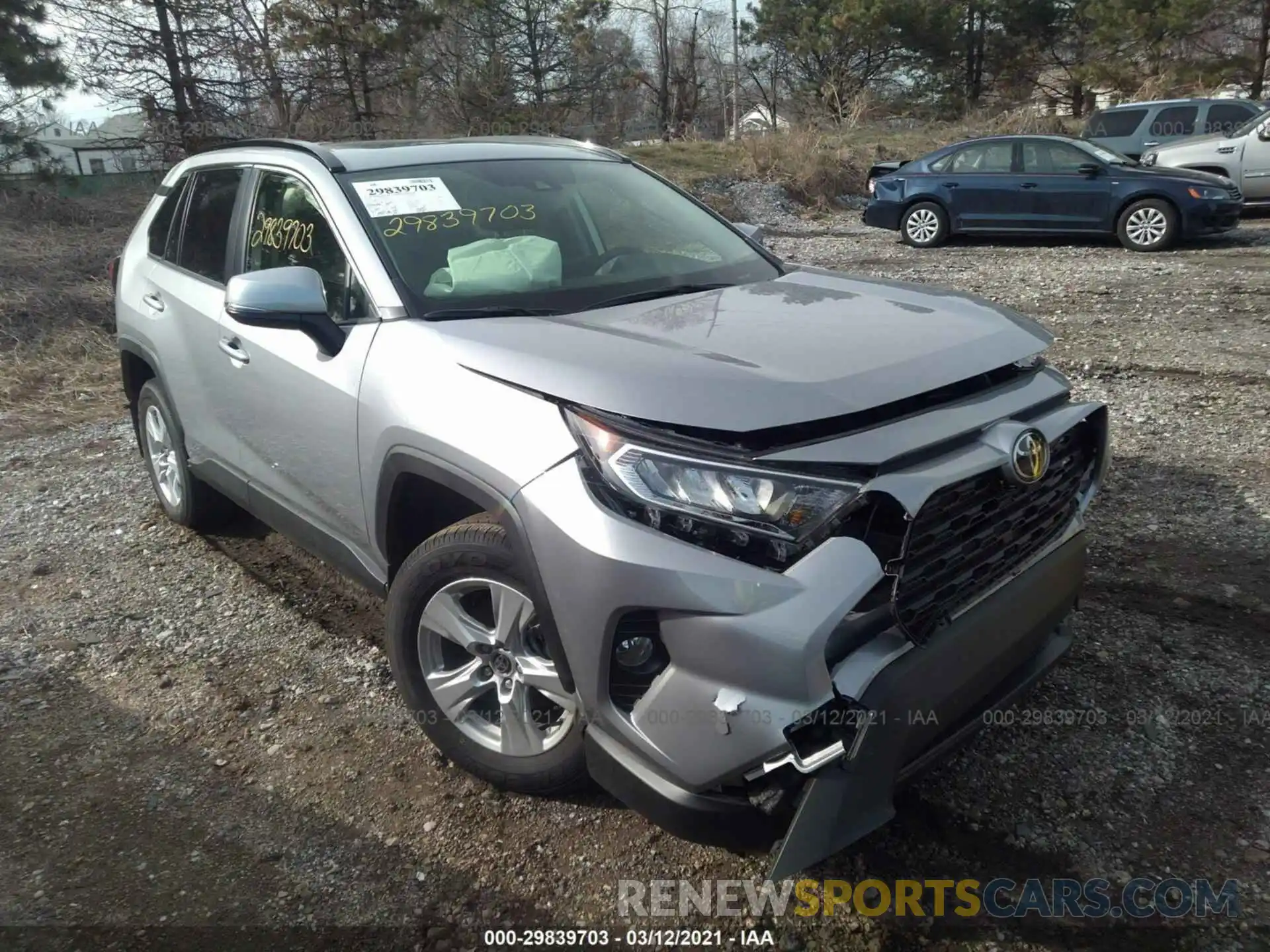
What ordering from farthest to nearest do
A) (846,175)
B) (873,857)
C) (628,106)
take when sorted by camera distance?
(628,106), (846,175), (873,857)

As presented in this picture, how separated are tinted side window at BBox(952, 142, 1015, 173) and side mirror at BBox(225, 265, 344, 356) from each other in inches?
462

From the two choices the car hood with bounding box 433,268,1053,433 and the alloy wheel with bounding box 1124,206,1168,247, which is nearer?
the car hood with bounding box 433,268,1053,433

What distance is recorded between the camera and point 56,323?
9023mm

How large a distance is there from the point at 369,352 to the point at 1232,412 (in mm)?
5091

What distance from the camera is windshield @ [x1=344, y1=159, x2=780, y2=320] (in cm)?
294

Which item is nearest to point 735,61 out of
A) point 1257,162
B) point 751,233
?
point 1257,162

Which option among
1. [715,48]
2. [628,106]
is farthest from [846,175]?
[715,48]

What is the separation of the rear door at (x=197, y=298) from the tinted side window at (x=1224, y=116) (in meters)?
16.1

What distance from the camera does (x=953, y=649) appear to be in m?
2.16

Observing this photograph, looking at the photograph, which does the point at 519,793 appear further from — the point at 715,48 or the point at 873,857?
the point at 715,48

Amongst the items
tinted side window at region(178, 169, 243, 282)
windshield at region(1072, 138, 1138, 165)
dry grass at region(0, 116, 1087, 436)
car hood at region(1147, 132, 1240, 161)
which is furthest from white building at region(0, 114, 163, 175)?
car hood at region(1147, 132, 1240, 161)

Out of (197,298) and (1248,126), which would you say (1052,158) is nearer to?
(1248,126)

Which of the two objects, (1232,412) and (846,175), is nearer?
(1232,412)

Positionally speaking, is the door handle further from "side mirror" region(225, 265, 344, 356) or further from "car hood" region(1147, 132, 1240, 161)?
"car hood" region(1147, 132, 1240, 161)
